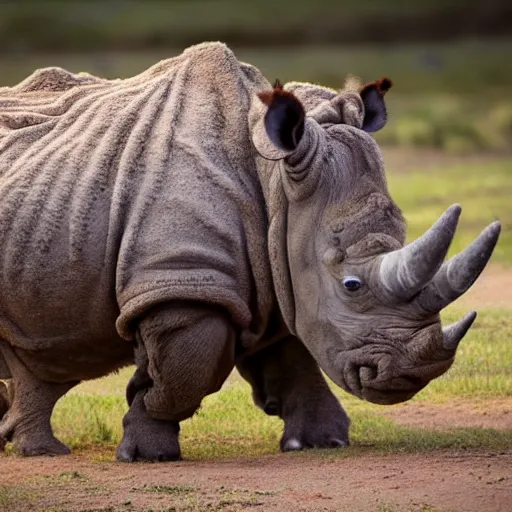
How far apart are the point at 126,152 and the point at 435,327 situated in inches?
82.3

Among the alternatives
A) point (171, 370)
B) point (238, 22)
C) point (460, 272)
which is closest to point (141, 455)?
point (171, 370)

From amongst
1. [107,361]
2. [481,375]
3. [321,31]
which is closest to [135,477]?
[107,361]

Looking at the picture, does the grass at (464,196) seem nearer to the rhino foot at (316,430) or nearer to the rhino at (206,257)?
the rhino foot at (316,430)

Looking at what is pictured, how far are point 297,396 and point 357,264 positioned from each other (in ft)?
4.61

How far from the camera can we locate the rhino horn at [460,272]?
27.4 ft

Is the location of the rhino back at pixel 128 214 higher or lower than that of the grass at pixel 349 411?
higher

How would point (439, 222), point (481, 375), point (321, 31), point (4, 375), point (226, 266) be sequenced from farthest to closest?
point (321, 31) → point (481, 375) → point (4, 375) → point (226, 266) → point (439, 222)

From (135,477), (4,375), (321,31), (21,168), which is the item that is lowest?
(135,477)

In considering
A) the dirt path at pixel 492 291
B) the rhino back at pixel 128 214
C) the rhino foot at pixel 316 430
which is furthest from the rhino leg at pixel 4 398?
the dirt path at pixel 492 291

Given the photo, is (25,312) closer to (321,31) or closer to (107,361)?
(107,361)

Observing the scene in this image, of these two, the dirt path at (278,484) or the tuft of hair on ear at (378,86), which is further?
the tuft of hair on ear at (378,86)

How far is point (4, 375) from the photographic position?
10.0 m

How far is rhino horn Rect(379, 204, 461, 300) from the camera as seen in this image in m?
8.41

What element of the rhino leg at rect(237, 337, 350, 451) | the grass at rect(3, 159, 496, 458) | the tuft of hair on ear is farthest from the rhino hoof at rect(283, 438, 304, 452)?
the tuft of hair on ear
